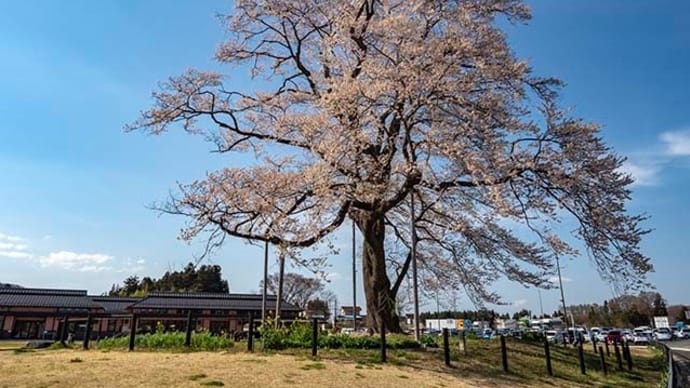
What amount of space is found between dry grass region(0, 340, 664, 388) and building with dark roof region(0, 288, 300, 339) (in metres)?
22.3

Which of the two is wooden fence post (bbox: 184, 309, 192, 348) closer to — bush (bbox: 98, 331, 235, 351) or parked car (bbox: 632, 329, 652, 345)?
bush (bbox: 98, 331, 235, 351)

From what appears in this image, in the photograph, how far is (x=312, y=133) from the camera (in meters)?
11.4

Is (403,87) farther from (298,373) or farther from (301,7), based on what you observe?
(298,373)

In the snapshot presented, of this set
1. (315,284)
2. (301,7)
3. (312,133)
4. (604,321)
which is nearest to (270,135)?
(312,133)

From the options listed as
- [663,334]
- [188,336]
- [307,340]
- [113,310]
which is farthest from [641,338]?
[113,310]

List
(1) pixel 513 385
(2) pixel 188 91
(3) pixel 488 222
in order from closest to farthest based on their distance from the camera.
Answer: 1. (1) pixel 513 385
2. (2) pixel 188 91
3. (3) pixel 488 222

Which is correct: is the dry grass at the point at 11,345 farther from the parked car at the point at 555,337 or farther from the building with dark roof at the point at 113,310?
the parked car at the point at 555,337

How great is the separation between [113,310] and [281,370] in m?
38.7

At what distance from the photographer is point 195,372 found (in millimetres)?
6621

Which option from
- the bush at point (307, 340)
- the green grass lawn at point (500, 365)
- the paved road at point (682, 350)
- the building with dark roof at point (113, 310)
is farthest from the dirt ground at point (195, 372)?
the building with dark roof at point (113, 310)

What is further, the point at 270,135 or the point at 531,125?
the point at 270,135

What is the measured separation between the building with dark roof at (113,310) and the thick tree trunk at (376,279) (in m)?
19.3

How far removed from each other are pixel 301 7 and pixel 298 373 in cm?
1039

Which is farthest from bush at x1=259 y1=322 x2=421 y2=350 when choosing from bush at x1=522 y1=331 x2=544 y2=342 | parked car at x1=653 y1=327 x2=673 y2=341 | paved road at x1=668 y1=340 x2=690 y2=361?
parked car at x1=653 y1=327 x2=673 y2=341
